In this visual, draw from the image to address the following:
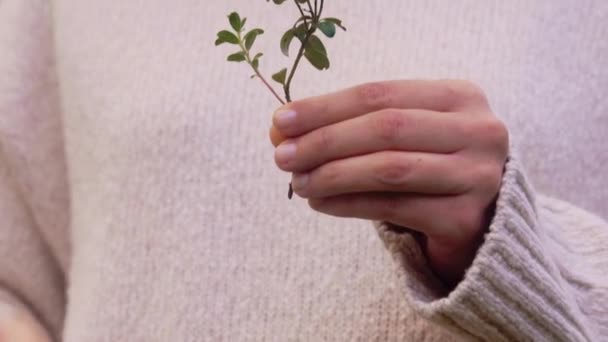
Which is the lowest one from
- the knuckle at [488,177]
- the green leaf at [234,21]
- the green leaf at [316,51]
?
the knuckle at [488,177]

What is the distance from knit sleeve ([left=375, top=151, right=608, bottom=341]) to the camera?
51 centimetres

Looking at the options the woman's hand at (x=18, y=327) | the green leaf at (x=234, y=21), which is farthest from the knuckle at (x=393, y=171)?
the woman's hand at (x=18, y=327)

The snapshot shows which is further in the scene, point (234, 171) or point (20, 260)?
point (20, 260)

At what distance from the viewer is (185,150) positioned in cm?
81

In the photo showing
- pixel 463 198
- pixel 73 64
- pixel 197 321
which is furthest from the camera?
pixel 73 64

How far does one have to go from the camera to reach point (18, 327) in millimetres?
896

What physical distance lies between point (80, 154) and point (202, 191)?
0.19m

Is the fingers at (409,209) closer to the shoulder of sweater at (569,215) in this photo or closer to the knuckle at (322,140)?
the knuckle at (322,140)

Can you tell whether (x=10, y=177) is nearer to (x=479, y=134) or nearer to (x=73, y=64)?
(x=73, y=64)

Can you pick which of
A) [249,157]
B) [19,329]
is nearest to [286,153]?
[249,157]

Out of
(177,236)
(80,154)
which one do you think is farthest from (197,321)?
(80,154)

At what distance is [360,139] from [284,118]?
5 centimetres

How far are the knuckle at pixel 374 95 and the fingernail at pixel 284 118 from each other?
50 mm

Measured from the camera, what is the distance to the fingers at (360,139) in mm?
471
